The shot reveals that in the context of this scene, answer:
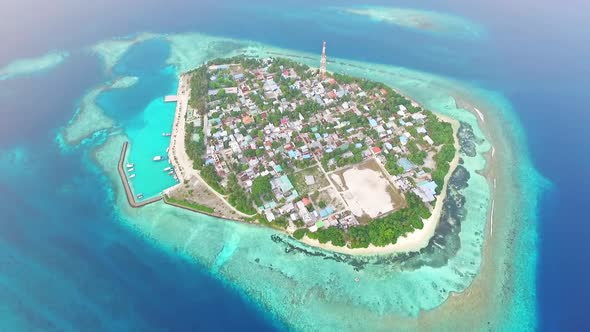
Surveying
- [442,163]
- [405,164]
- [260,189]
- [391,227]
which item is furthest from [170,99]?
[442,163]

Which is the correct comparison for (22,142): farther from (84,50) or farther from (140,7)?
(140,7)

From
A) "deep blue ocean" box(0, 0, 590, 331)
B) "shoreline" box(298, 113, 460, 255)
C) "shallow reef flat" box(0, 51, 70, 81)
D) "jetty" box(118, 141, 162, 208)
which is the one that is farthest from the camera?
"shallow reef flat" box(0, 51, 70, 81)

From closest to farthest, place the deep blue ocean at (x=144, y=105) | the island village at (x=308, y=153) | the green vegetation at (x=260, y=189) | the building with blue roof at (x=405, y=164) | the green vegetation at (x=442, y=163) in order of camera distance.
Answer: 1. the deep blue ocean at (x=144, y=105)
2. the island village at (x=308, y=153)
3. the green vegetation at (x=260, y=189)
4. the green vegetation at (x=442, y=163)
5. the building with blue roof at (x=405, y=164)

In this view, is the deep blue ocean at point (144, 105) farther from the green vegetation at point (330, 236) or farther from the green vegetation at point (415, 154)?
the green vegetation at point (415, 154)

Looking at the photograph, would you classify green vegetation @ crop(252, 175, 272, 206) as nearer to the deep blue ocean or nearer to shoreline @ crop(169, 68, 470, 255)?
shoreline @ crop(169, 68, 470, 255)

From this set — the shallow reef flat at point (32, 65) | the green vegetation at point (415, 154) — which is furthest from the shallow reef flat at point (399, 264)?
the shallow reef flat at point (32, 65)

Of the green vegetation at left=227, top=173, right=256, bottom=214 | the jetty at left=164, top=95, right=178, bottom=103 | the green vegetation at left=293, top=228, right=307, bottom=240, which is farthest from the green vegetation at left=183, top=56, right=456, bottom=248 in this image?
the jetty at left=164, top=95, right=178, bottom=103

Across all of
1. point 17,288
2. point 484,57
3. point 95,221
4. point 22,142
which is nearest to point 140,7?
point 22,142
